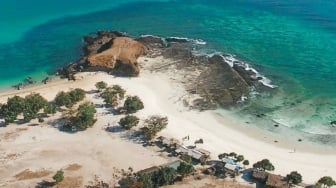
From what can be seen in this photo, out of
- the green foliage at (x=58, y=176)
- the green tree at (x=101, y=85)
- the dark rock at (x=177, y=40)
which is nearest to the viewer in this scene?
the green foliage at (x=58, y=176)

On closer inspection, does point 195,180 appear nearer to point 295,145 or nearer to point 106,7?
point 295,145

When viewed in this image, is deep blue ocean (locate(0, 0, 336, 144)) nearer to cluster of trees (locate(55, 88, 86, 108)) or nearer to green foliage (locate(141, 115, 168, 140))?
green foliage (locate(141, 115, 168, 140))

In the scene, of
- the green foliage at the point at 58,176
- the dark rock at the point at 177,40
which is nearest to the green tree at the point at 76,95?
the green foliage at the point at 58,176

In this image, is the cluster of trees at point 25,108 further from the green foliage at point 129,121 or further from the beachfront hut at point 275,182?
the beachfront hut at point 275,182

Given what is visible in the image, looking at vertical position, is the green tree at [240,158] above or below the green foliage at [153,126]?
below

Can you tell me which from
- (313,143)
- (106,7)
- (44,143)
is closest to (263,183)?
(313,143)

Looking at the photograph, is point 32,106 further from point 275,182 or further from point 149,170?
point 275,182
